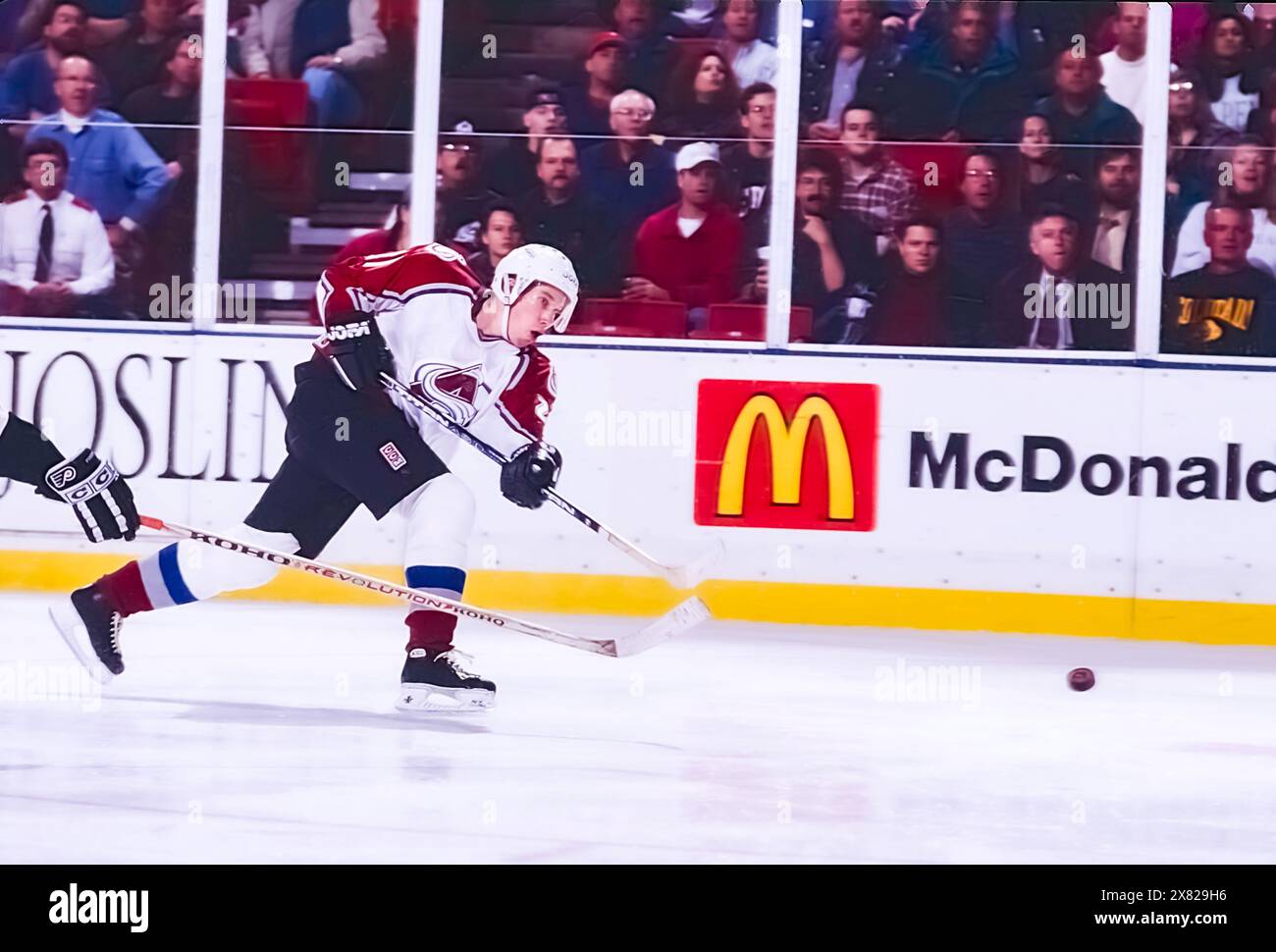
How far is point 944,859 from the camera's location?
2922 millimetres

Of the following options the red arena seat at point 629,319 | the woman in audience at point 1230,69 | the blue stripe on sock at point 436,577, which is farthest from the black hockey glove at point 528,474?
the woman in audience at point 1230,69

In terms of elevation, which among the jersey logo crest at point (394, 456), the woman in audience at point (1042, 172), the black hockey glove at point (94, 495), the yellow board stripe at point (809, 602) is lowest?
the yellow board stripe at point (809, 602)

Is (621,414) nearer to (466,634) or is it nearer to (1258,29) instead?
(466,634)

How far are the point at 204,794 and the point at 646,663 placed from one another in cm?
210

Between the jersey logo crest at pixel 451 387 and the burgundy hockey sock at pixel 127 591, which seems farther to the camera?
the jersey logo crest at pixel 451 387

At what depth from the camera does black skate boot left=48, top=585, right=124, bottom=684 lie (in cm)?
442

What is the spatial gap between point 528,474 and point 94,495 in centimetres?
98

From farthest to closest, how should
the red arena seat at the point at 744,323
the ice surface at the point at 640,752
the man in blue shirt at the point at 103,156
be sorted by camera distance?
the man in blue shirt at the point at 103,156, the red arena seat at the point at 744,323, the ice surface at the point at 640,752

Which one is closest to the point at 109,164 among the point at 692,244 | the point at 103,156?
the point at 103,156

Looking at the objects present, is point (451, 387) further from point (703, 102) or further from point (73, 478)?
point (703, 102)

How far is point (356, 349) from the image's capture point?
4.52 meters

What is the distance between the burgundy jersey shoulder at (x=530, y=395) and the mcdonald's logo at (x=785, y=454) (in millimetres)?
1429

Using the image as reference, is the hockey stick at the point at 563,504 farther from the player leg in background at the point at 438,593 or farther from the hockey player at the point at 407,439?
the player leg in background at the point at 438,593

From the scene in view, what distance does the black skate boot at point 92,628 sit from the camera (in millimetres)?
4422
